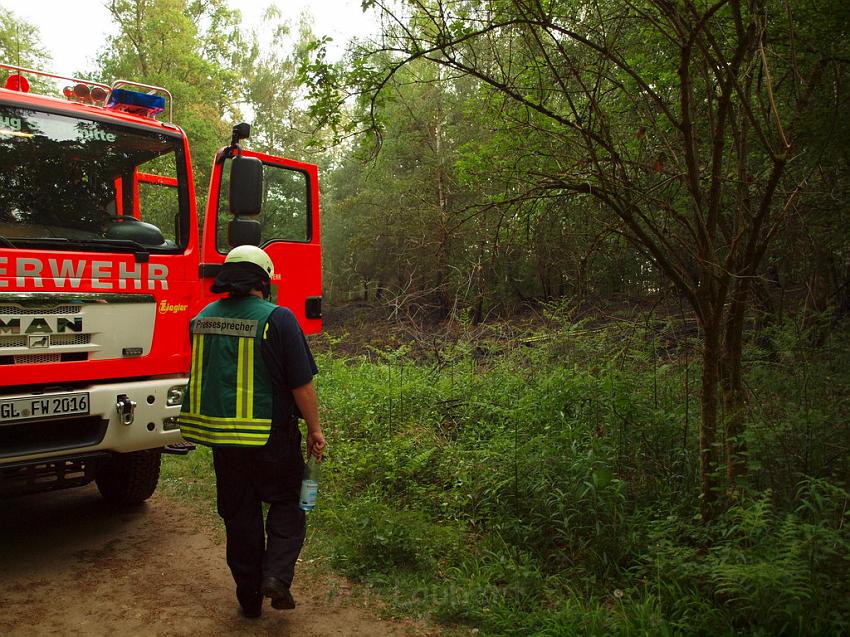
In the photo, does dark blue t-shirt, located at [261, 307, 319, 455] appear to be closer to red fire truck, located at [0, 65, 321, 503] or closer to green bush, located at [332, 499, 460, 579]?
green bush, located at [332, 499, 460, 579]

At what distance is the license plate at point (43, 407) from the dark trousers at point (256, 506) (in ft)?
4.17

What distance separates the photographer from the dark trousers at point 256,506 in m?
3.32

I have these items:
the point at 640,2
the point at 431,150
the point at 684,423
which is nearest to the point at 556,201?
the point at 640,2

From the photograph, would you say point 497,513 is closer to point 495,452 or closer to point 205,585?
point 495,452

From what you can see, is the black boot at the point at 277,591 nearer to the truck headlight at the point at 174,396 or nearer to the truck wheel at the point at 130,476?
the truck headlight at the point at 174,396

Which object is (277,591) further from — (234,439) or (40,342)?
(40,342)

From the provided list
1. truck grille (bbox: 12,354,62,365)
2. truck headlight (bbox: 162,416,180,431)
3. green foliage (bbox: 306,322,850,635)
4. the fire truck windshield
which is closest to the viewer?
green foliage (bbox: 306,322,850,635)

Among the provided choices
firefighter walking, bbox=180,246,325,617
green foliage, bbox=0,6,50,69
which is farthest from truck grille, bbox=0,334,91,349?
green foliage, bbox=0,6,50,69

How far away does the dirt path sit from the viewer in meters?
3.32

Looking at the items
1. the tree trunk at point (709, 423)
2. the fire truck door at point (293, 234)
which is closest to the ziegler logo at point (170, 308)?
the fire truck door at point (293, 234)

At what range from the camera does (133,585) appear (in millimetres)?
3809

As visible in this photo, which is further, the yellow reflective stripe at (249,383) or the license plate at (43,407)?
the license plate at (43,407)

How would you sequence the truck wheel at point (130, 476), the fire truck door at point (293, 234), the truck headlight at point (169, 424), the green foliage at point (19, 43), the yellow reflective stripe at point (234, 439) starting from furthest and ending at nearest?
the green foliage at point (19, 43) → the fire truck door at point (293, 234) → the truck wheel at point (130, 476) → the truck headlight at point (169, 424) → the yellow reflective stripe at point (234, 439)

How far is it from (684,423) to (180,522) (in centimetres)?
398
